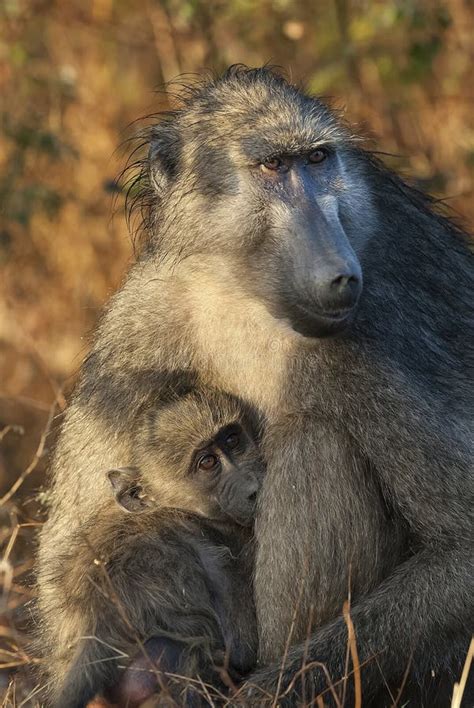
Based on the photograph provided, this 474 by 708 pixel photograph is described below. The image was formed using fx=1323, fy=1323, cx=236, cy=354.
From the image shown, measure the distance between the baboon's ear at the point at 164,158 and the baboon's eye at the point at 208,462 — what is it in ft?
2.58

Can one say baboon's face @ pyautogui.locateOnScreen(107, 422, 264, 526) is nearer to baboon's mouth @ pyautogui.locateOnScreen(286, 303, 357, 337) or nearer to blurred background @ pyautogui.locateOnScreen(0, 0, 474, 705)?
baboon's mouth @ pyautogui.locateOnScreen(286, 303, 357, 337)

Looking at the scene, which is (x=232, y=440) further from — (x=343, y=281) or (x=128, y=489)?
(x=343, y=281)

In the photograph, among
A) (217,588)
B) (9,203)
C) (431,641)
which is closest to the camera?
(431,641)

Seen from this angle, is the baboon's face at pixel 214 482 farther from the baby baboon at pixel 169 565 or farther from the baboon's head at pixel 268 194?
the baboon's head at pixel 268 194

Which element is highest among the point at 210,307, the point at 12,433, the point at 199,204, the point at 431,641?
the point at 199,204

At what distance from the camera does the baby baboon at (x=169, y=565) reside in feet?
11.7

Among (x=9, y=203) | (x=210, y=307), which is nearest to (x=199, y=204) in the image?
(x=210, y=307)

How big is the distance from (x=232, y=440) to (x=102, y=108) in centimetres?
490

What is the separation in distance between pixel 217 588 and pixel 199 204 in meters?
1.08

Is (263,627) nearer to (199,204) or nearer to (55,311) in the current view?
(199,204)

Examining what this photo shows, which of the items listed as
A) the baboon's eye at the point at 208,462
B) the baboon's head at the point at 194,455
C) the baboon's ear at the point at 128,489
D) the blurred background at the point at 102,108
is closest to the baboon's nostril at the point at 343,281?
the baboon's head at the point at 194,455

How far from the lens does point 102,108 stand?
8352mm

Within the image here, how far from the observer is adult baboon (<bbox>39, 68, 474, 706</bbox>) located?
3400 millimetres

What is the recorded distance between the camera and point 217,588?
3.70 metres
